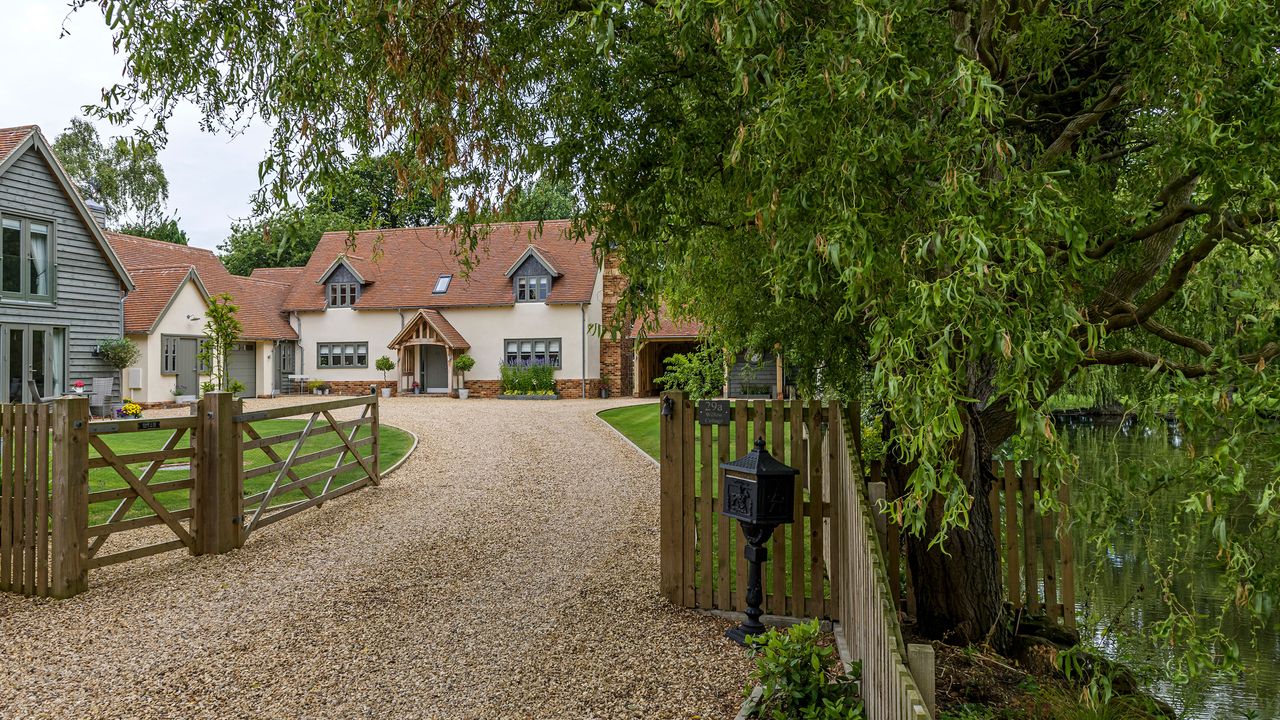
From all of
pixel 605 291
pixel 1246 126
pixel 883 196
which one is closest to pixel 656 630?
pixel 883 196

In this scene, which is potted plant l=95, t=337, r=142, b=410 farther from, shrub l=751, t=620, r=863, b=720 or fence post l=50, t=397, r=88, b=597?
shrub l=751, t=620, r=863, b=720

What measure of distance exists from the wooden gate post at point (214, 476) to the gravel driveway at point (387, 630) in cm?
24

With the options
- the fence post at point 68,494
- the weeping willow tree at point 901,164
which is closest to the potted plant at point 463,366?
the weeping willow tree at point 901,164

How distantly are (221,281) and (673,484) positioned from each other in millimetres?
29745

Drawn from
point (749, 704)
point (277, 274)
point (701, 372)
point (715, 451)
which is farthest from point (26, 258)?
point (749, 704)

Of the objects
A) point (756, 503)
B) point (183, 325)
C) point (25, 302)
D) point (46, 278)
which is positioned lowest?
point (756, 503)

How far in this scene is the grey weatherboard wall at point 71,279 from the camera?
17734 millimetres

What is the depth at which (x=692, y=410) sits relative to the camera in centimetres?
583

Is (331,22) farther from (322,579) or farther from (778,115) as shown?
(322,579)

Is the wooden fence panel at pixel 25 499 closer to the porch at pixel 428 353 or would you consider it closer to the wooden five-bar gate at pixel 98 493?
the wooden five-bar gate at pixel 98 493

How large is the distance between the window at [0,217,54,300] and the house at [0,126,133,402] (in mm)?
19

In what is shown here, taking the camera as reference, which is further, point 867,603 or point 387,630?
point 387,630

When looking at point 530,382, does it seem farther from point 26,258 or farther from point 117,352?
point 26,258

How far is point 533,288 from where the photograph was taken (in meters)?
30.3
